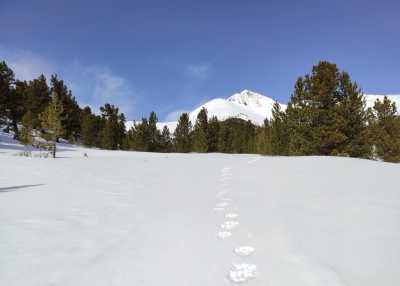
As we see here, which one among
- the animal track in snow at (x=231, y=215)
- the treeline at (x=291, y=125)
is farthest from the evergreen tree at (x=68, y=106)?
the animal track in snow at (x=231, y=215)

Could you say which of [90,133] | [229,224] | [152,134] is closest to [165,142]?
[152,134]

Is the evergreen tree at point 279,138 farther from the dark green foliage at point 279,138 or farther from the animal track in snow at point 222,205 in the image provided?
the animal track in snow at point 222,205

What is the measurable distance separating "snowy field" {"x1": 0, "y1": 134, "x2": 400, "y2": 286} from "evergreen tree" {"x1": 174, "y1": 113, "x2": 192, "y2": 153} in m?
46.0

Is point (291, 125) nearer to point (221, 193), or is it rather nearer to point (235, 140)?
point (221, 193)

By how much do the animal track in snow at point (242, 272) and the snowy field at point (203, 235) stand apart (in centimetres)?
1

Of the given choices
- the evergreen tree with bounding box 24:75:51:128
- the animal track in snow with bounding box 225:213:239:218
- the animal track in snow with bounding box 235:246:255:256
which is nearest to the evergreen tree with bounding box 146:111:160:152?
the evergreen tree with bounding box 24:75:51:128

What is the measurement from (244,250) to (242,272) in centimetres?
76

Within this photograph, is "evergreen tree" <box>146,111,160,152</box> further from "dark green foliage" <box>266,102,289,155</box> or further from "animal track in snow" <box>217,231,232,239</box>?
"animal track in snow" <box>217,231,232,239</box>

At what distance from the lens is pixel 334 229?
550cm

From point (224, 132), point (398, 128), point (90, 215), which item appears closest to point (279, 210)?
point (90, 215)

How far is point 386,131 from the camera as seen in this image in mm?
30984

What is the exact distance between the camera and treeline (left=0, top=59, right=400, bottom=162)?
76.1ft

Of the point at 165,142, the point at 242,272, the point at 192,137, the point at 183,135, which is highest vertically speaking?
the point at 183,135

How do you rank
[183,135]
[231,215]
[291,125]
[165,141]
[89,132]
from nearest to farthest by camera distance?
[231,215], [291,125], [89,132], [183,135], [165,141]
